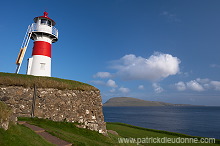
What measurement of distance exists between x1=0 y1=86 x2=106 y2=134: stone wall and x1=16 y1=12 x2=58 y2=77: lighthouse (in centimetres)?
731

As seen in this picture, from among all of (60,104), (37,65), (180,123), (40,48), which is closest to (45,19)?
(40,48)

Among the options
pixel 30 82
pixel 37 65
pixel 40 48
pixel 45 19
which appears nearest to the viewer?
pixel 30 82

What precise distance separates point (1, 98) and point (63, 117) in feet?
17.7

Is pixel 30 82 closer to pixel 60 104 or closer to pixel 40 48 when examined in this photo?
pixel 60 104

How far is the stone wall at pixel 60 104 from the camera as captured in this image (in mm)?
13023

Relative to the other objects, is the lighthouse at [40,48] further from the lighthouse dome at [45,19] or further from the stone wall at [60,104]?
the stone wall at [60,104]

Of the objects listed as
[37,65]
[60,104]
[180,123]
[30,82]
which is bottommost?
[180,123]

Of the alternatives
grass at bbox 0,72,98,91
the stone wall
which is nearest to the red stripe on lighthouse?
grass at bbox 0,72,98,91

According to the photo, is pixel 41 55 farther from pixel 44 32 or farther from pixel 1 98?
pixel 1 98

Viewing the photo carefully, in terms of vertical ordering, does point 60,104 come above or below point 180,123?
above

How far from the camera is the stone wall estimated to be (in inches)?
513

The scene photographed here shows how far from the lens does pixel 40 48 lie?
2058 cm

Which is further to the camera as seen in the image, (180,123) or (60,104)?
(180,123)

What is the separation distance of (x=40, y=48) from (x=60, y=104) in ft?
32.7
